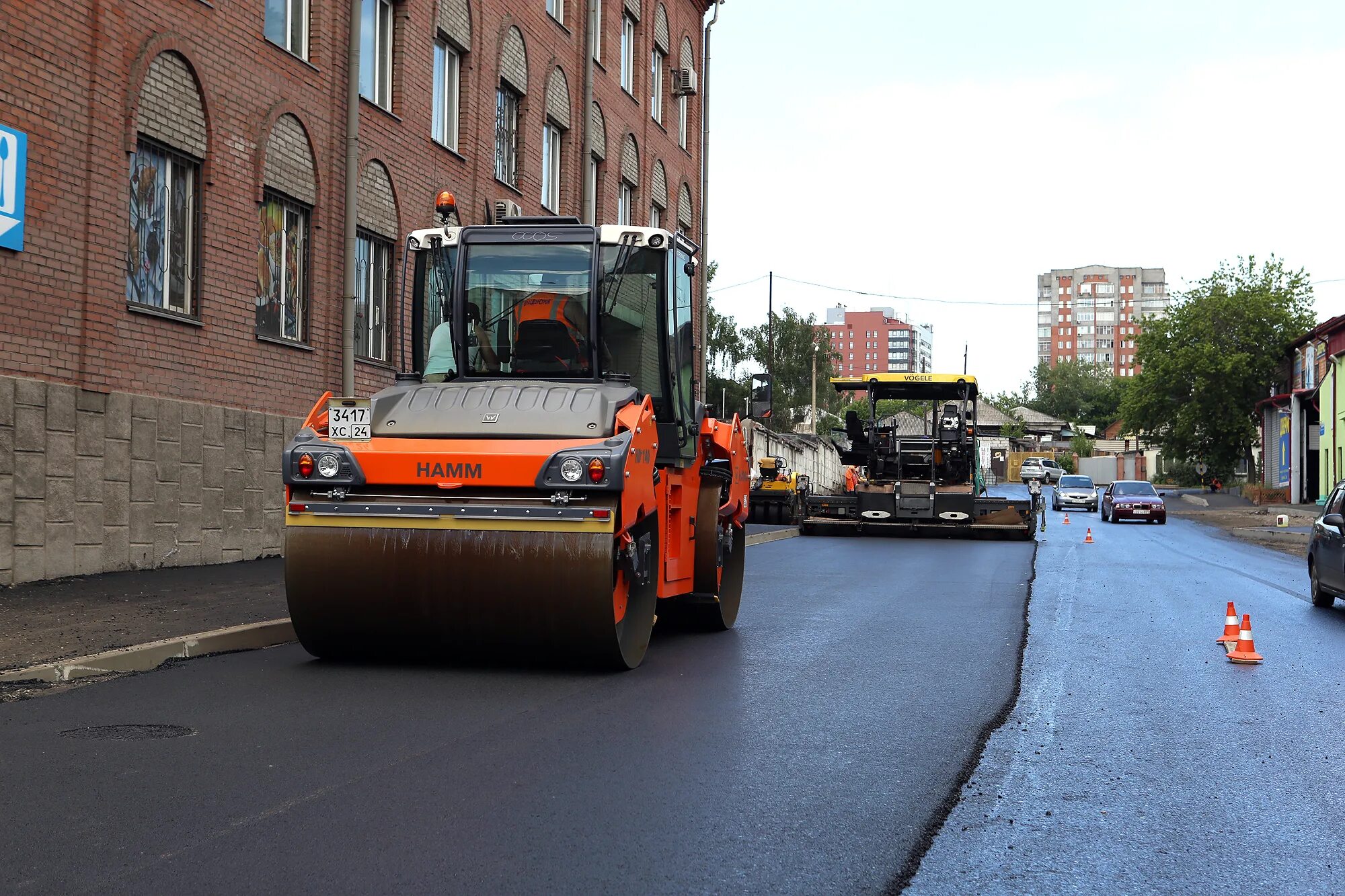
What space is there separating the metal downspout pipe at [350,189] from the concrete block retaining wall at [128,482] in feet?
6.01

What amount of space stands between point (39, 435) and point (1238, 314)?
7304 cm

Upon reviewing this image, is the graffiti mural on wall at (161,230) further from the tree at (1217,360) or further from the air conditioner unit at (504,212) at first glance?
the tree at (1217,360)

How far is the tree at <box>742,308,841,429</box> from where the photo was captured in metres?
87.1

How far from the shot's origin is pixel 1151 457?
11931 cm

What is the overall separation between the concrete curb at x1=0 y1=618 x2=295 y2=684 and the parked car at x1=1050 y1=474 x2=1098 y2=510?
49.6 metres

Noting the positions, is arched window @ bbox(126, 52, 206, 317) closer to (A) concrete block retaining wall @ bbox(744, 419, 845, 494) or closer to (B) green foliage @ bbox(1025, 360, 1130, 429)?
(A) concrete block retaining wall @ bbox(744, 419, 845, 494)

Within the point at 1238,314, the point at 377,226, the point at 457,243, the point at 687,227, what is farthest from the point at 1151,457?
the point at 457,243

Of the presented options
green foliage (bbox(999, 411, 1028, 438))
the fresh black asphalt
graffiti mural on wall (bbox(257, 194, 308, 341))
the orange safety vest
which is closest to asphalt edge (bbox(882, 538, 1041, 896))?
the fresh black asphalt

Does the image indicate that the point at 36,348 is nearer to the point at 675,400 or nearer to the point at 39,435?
the point at 39,435

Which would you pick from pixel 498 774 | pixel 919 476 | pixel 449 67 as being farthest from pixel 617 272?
pixel 919 476

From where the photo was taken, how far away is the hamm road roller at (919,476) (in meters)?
27.3

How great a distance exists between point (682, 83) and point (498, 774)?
3005 cm

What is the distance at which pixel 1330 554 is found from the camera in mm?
14008

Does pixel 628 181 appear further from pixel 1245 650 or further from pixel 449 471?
pixel 449 471
